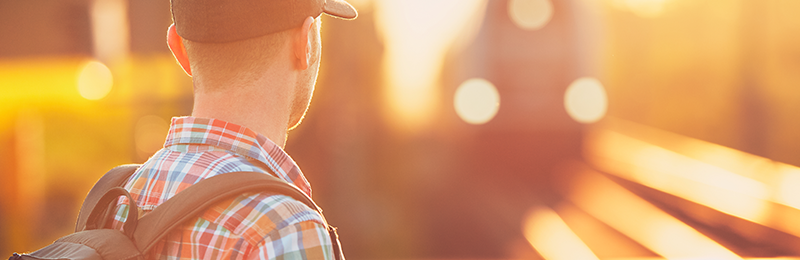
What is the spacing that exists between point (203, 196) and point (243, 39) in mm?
363

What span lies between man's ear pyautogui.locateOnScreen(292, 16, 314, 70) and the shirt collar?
18cm

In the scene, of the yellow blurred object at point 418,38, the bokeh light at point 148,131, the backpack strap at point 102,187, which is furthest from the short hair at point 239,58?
the yellow blurred object at point 418,38

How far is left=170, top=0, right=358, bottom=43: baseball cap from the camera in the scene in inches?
48.8

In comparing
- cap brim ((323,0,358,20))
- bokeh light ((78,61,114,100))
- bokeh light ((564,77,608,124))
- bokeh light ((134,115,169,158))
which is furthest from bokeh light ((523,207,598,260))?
cap brim ((323,0,358,20))

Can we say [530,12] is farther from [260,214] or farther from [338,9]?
[260,214]

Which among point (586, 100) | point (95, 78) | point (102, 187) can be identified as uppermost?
point (586, 100)

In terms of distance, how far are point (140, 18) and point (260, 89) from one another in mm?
5635

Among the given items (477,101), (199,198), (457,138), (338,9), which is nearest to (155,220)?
(199,198)

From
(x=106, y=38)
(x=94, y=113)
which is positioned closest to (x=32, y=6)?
(x=106, y=38)

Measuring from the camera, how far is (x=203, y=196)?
1.04 metres

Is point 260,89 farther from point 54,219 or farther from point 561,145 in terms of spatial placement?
point 561,145

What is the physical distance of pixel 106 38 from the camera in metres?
6.17

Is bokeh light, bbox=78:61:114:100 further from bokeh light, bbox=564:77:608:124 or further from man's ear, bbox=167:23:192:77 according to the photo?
bokeh light, bbox=564:77:608:124

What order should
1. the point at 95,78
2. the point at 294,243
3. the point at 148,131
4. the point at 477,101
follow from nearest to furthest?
the point at 294,243 → the point at 95,78 → the point at 148,131 → the point at 477,101
